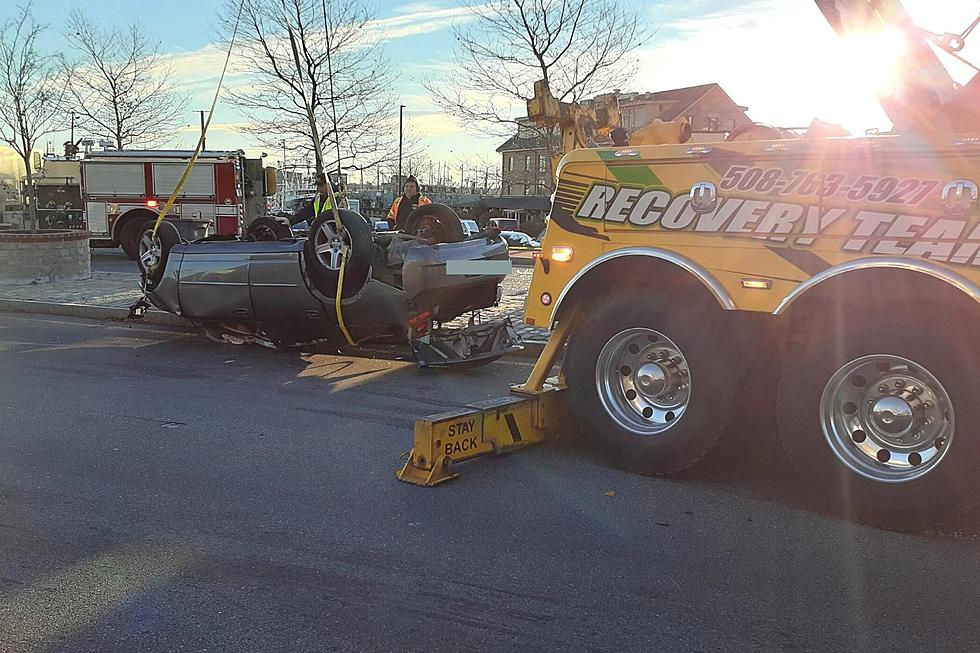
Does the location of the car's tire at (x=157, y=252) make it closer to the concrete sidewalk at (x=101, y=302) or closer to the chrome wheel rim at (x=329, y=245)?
the concrete sidewalk at (x=101, y=302)

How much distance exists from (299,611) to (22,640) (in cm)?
103

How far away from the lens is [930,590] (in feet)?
11.7

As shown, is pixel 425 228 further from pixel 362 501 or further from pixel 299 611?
pixel 299 611

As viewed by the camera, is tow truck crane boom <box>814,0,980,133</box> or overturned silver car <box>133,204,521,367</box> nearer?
tow truck crane boom <box>814,0,980,133</box>

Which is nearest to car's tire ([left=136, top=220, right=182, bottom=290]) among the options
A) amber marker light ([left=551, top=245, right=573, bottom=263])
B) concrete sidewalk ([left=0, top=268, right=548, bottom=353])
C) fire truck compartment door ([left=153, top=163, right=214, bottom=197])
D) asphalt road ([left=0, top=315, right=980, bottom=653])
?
concrete sidewalk ([left=0, top=268, right=548, bottom=353])

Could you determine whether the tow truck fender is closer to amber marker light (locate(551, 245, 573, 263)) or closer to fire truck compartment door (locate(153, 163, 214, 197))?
amber marker light (locate(551, 245, 573, 263))

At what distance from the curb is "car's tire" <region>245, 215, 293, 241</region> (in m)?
1.42

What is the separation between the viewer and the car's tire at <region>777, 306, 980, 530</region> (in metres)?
3.92

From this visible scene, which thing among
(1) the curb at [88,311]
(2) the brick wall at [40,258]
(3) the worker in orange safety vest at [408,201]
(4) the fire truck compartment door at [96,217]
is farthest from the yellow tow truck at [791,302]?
(4) the fire truck compartment door at [96,217]

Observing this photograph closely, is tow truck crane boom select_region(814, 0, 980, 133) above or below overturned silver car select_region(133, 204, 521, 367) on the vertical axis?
above

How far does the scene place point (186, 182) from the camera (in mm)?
21438

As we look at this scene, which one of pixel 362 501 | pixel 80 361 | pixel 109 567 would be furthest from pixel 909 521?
pixel 80 361

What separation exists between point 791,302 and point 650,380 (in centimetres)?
101

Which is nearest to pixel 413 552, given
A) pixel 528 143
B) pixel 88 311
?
pixel 88 311
